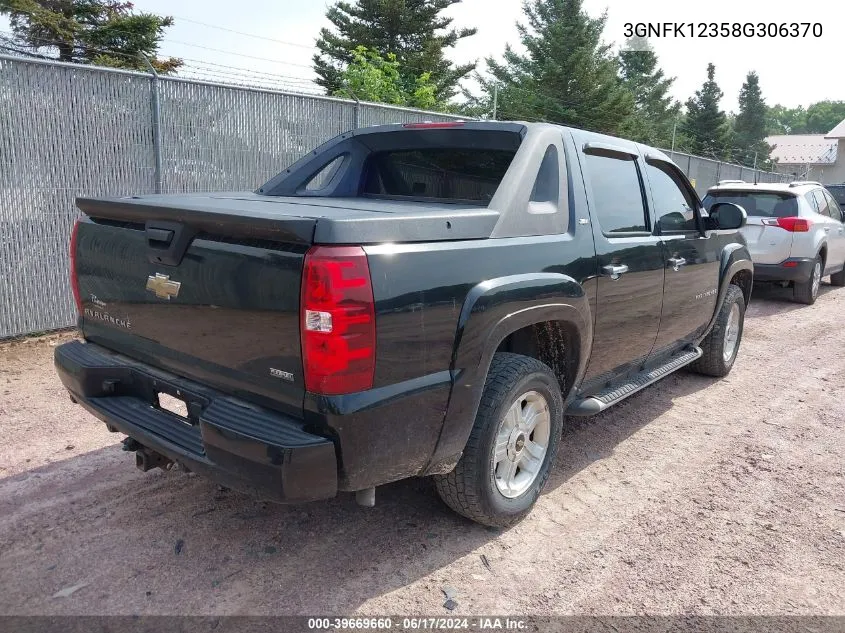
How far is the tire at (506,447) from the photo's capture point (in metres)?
3.15

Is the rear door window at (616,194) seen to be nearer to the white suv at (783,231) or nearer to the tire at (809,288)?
the white suv at (783,231)

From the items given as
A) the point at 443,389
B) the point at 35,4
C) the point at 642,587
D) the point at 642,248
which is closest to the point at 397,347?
the point at 443,389

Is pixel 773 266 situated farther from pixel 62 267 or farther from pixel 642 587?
pixel 62 267

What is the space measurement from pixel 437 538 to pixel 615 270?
1758 mm

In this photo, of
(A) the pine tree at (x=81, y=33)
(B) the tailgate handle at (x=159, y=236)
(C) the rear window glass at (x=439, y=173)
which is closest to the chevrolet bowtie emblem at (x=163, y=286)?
(B) the tailgate handle at (x=159, y=236)

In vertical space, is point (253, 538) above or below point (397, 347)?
below

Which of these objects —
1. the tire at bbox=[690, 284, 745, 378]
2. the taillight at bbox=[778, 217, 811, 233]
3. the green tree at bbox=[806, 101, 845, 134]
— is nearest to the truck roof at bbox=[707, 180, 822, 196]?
the taillight at bbox=[778, 217, 811, 233]

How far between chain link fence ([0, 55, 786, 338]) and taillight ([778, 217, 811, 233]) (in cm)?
702

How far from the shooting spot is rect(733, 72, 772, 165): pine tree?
6812 cm

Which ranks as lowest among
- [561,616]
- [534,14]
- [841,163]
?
[561,616]

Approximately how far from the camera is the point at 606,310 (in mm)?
3912

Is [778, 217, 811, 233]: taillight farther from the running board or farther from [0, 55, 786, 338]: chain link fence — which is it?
[0, 55, 786, 338]: chain link fence

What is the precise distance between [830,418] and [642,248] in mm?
2329

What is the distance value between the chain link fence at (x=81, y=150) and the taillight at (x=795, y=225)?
23.0 ft
